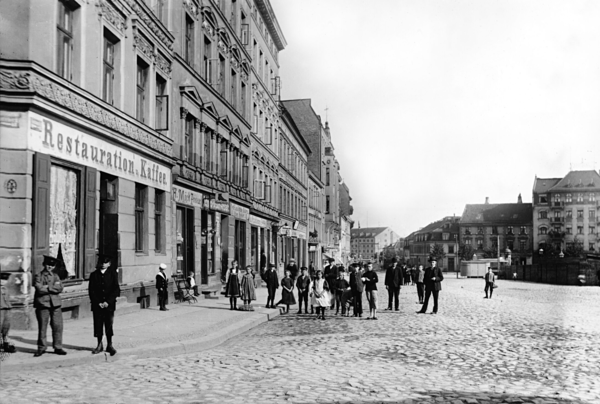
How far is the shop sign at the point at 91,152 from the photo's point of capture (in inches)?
523

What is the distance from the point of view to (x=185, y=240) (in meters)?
23.7

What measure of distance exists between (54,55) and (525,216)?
13171 cm

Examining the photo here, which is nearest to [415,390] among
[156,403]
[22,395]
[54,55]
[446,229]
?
[156,403]

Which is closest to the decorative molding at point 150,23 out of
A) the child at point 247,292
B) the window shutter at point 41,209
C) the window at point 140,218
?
the window at point 140,218

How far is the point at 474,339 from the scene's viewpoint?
13172 mm

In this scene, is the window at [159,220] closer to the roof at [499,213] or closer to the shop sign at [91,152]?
the shop sign at [91,152]

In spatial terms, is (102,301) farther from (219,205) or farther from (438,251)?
(438,251)

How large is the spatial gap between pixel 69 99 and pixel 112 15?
150 inches

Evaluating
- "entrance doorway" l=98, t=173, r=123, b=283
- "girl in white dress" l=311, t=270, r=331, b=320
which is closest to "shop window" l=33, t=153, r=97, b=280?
"entrance doorway" l=98, t=173, r=123, b=283

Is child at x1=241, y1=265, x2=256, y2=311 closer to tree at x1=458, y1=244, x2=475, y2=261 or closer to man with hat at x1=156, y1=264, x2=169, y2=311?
man with hat at x1=156, y1=264, x2=169, y2=311

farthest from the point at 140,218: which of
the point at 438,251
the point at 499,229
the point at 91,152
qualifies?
the point at 499,229

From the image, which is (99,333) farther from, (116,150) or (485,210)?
(485,210)

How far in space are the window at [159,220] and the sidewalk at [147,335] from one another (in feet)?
7.89

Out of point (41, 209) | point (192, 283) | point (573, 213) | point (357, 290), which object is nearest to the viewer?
point (41, 209)
